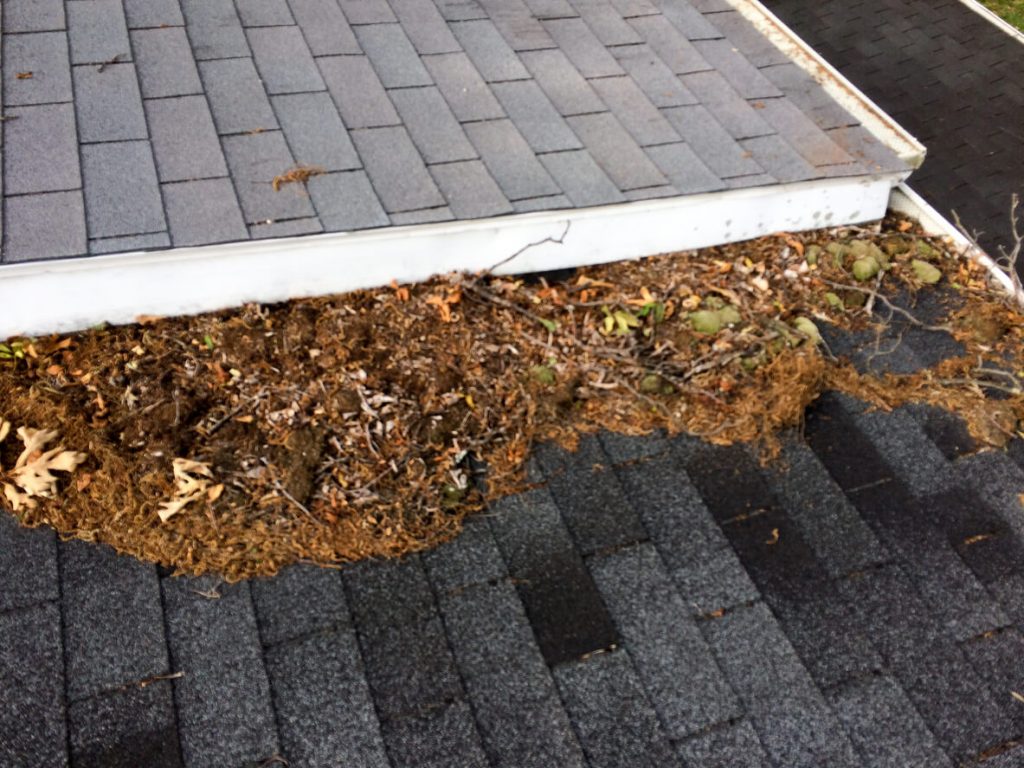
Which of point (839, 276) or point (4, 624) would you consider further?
point (839, 276)

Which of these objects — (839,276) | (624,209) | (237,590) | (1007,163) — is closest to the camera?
(237,590)

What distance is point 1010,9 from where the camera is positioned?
11875 mm

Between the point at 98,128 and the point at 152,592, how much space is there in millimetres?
2163

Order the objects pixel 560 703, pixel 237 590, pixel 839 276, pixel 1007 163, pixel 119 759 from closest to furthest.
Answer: pixel 119 759, pixel 560 703, pixel 237 590, pixel 839 276, pixel 1007 163

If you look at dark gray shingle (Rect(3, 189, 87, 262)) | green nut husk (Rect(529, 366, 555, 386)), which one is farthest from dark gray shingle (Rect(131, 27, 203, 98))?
green nut husk (Rect(529, 366, 555, 386))

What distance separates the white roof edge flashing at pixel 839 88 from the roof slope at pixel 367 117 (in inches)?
3.2

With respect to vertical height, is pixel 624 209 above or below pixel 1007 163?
above

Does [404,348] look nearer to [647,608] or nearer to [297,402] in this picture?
[297,402]

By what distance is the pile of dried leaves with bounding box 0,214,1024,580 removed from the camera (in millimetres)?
3031

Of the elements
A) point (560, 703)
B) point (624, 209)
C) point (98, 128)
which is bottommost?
point (560, 703)

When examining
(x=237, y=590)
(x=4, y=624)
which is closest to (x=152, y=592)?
(x=237, y=590)

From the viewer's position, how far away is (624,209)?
12.8ft

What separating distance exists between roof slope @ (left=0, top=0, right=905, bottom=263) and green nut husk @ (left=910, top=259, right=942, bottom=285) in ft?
1.72

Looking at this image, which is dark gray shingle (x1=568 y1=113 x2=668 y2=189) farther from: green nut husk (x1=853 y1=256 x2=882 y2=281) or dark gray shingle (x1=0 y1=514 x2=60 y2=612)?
dark gray shingle (x1=0 y1=514 x2=60 y2=612)
